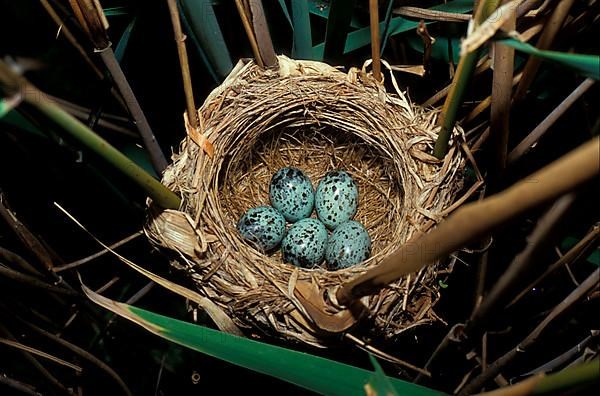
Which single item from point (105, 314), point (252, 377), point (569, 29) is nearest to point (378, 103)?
point (569, 29)

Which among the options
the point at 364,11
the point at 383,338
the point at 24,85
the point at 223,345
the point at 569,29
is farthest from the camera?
the point at 364,11

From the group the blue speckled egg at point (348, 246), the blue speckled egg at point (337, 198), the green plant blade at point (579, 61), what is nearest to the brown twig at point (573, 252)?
the green plant blade at point (579, 61)

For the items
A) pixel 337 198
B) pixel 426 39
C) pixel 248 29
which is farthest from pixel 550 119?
pixel 337 198

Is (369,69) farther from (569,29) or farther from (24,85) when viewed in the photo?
(24,85)

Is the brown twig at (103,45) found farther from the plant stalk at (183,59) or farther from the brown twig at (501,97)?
the brown twig at (501,97)

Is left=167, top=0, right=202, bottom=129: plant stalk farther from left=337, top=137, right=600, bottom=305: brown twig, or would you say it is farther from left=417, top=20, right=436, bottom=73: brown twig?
left=337, top=137, right=600, bottom=305: brown twig

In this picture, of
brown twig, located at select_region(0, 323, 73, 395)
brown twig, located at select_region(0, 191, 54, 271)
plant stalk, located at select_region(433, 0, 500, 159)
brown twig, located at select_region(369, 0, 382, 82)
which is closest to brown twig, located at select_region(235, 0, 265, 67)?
brown twig, located at select_region(369, 0, 382, 82)
